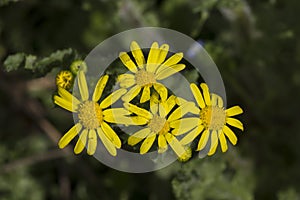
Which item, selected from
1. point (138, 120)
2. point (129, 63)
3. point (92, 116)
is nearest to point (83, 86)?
point (92, 116)

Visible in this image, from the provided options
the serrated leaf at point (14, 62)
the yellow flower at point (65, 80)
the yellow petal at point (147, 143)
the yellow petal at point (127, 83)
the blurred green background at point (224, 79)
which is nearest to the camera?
the yellow petal at point (147, 143)

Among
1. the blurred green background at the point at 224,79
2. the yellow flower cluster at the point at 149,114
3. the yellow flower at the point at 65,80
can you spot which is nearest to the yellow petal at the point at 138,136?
the yellow flower cluster at the point at 149,114

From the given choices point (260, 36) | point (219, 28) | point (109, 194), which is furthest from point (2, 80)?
point (260, 36)

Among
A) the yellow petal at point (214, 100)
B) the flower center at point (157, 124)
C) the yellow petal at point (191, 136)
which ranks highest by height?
the flower center at point (157, 124)

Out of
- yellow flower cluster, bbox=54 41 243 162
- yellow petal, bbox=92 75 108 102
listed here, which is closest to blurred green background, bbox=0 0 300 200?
yellow flower cluster, bbox=54 41 243 162

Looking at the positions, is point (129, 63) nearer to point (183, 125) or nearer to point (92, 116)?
point (92, 116)

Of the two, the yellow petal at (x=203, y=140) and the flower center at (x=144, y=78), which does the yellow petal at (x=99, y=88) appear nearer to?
the flower center at (x=144, y=78)
